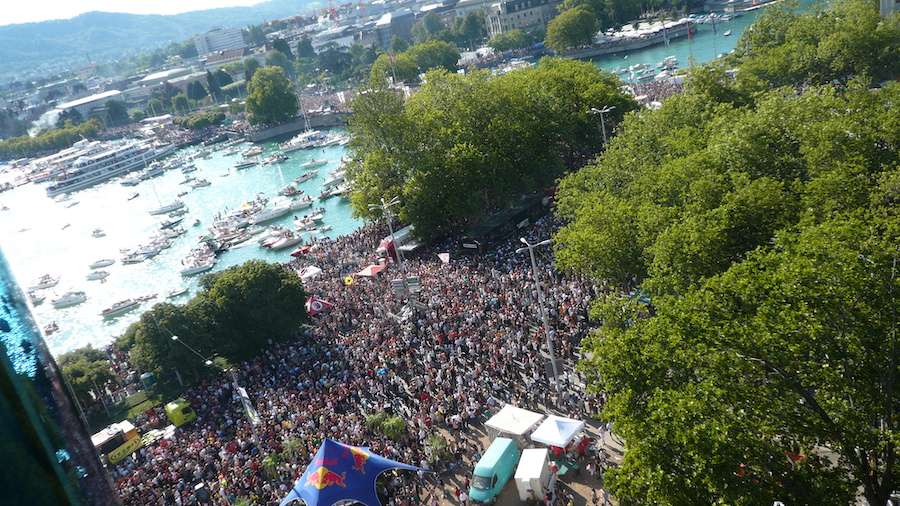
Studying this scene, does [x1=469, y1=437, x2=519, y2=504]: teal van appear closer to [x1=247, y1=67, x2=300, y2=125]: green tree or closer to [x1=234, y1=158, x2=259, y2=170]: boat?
[x1=234, y1=158, x2=259, y2=170]: boat

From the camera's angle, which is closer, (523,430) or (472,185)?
(523,430)

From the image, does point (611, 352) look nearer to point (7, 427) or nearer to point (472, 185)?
point (7, 427)

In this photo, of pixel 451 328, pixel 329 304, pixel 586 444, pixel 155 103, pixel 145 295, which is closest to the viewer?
pixel 586 444

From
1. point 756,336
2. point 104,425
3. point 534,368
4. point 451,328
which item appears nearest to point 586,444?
point 534,368

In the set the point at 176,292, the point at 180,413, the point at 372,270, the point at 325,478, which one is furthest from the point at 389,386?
the point at 176,292

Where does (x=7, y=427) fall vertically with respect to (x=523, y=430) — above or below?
above
